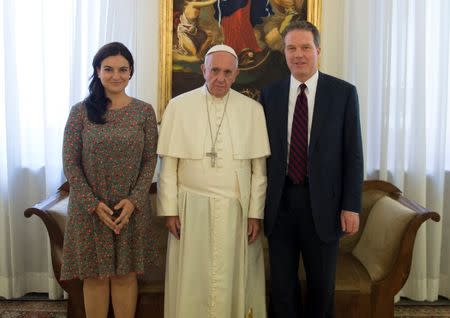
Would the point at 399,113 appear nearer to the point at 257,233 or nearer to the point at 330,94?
the point at 330,94

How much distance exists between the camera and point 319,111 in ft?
7.15

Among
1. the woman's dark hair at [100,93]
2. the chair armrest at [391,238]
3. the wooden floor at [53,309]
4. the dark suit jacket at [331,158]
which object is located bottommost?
the wooden floor at [53,309]

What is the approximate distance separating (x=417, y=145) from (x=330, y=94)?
146cm

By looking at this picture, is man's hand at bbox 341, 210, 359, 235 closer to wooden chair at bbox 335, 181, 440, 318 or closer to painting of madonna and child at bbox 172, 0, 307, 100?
wooden chair at bbox 335, 181, 440, 318

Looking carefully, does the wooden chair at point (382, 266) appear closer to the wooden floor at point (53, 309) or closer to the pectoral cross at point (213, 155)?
the wooden floor at point (53, 309)

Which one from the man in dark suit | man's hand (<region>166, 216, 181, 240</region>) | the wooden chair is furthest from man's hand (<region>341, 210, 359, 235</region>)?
man's hand (<region>166, 216, 181, 240</region>)

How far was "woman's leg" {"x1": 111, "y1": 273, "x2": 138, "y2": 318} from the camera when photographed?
7.72 ft

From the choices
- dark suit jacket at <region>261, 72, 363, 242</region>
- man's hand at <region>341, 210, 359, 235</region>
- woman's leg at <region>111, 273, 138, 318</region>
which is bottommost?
woman's leg at <region>111, 273, 138, 318</region>

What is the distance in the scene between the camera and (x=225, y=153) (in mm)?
2279

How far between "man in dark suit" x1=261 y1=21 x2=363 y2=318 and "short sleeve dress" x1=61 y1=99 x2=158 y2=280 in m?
0.69

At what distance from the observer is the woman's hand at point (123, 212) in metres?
2.20

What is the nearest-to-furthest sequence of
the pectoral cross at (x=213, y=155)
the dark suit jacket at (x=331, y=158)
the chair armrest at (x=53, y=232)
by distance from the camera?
the dark suit jacket at (x=331, y=158) → the pectoral cross at (x=213, y=155) → the chair armrest at (x=53, y=232)

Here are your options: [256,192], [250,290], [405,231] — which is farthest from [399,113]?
[250,290]

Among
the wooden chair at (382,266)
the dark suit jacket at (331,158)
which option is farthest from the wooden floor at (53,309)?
the dark suit jacket at (331,158)
